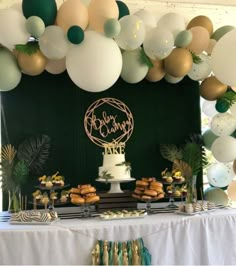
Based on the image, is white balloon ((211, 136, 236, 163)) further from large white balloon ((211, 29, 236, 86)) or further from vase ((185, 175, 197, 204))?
large white balloon ((211, 29, 236, 86))

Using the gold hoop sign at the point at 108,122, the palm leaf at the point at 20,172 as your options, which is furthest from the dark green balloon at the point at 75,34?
the palm leaf at the point at 20,172

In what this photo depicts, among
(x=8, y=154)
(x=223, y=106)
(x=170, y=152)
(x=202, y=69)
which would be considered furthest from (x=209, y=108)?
(x=8, y=154)

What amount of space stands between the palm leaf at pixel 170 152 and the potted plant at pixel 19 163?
98 cm

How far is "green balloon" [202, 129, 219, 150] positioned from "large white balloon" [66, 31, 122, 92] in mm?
1118

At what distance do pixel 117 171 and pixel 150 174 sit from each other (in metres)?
0.59

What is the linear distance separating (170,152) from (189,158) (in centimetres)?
20

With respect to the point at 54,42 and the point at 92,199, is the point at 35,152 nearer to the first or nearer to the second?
the point at 92,199

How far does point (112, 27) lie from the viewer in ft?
7.67

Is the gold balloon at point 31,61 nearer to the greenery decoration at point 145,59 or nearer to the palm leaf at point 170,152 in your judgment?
the greenery decoration at point 145,59

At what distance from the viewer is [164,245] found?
2.33 m

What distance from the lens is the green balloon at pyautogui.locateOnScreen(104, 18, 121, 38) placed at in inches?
92.0

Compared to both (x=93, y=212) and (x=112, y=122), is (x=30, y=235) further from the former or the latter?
(x=112, y=122)

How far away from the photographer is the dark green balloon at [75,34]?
7.55 feet

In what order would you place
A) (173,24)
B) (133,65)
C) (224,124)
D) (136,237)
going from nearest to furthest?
1. (136,237)
2. (133,65)
3. (173,24)
4. (224,124)
